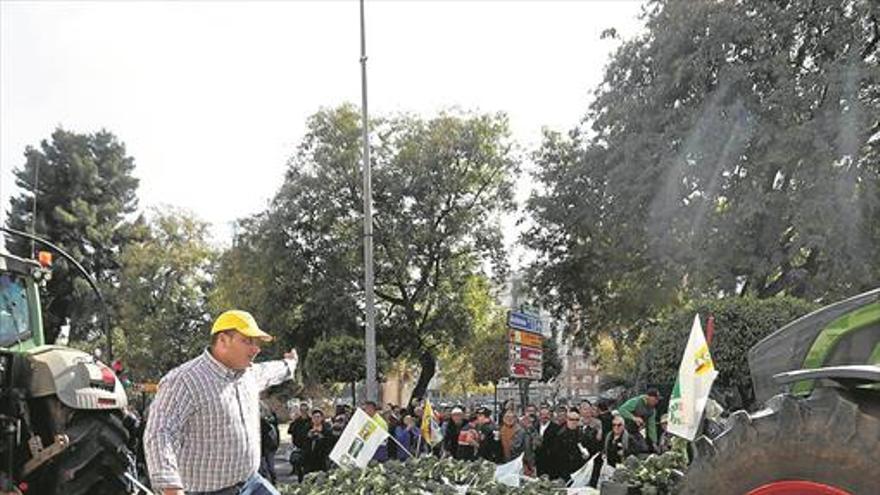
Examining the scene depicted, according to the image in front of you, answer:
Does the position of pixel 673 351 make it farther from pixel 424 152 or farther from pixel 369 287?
pixel 424 152

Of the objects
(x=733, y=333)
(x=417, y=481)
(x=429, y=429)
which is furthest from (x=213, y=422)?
(x=733, y=333)

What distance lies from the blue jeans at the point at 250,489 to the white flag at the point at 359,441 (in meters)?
3.98

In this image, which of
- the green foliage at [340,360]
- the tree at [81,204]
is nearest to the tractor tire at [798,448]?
the green foliage at [340,360]

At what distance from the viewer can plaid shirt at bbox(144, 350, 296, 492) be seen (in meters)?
4.50

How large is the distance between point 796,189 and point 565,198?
5.91 metres

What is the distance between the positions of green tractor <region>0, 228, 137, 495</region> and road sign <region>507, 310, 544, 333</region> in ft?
25.1

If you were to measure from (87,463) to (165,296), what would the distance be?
36627mm

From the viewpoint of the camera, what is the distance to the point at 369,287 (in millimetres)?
16500

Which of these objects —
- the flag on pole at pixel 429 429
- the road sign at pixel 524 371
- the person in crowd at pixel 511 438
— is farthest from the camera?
the road sign at pixel 524 371

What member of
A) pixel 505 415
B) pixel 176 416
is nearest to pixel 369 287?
pixel 505 415

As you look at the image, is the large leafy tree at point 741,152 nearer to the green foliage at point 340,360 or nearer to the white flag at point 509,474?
the green foliage at point 340,360

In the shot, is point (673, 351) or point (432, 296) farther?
point (432, 296)

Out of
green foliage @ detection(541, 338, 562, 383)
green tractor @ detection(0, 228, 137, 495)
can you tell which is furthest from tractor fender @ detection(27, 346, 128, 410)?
green foliage @ detection(541, 338, 562, 383)

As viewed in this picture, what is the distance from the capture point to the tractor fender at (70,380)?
753 cm
